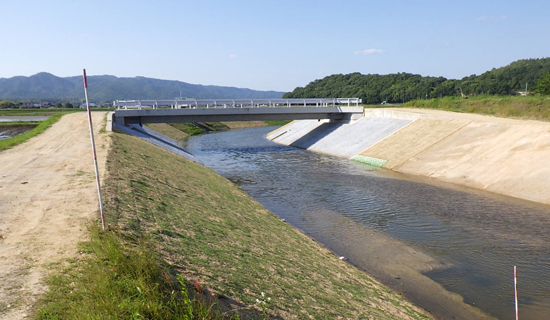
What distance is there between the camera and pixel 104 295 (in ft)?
21.0

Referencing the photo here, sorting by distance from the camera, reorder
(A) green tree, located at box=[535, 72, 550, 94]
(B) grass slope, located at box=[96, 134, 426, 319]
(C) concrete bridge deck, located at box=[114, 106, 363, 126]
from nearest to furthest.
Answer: (B) grass slope, located at box=[96, 134, 426, 319] → (C) concrete bridge deck, located at box=[114, 106, 363, 126] → (A) green tree, located at box=[535, 72, 550, 94]

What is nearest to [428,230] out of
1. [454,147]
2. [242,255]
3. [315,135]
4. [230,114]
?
[242,255]

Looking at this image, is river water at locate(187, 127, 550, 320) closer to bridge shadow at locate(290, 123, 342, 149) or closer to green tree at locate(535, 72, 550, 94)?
bridge shadow at locate(290, 123, 342, 149)

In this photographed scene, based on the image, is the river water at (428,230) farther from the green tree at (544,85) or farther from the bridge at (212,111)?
the green tree at (544,85)

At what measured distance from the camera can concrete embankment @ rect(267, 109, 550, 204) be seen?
27.0 m

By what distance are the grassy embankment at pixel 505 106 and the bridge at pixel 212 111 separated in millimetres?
15020

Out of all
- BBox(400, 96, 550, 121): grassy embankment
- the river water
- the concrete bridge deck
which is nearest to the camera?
the river water

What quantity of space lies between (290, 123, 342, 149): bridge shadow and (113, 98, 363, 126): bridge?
186cm

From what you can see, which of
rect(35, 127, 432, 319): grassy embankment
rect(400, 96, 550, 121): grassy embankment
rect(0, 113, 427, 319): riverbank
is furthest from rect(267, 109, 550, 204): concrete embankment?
rect(0, 113, 427, 319): riverbank

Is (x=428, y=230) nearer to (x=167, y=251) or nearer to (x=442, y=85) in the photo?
(x=167, y=251)

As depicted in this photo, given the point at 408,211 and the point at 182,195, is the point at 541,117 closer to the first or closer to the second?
the point at 408,211

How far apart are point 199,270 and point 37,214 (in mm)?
6516

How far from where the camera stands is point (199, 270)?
29.1 feet

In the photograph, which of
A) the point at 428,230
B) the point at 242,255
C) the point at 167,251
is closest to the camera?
the point at 167,251
